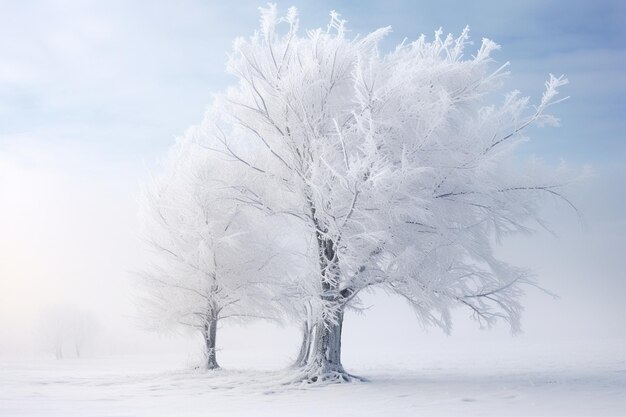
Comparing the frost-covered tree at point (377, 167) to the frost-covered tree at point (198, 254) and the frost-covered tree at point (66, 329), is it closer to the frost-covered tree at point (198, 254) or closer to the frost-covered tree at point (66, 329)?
the frost-covered tree at point (198, 254)

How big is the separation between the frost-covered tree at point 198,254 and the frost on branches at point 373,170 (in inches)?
48.4

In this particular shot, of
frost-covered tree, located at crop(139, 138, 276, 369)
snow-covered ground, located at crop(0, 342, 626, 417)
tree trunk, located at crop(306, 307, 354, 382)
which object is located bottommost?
snow-covered ground, located at crop(0, 342, 626, 417)

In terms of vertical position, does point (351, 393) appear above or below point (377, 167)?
below

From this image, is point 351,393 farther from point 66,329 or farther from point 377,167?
point 66,329

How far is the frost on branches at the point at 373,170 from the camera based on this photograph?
13969 millimetres

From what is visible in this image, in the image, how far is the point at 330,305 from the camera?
14727mm

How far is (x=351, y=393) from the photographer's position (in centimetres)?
1284

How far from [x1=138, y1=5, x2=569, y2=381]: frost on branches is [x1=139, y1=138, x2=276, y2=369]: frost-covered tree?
4.03 feet

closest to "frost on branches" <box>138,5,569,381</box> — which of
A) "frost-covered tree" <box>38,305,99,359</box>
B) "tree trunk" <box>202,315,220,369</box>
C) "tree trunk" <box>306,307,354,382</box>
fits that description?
"tree trunk" <box>306,307,354,382</box>

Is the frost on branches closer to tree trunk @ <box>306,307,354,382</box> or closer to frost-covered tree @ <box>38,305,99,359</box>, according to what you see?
tree trunk @ <box>306,307,354,382</box>

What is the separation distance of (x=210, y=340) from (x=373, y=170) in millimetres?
9704

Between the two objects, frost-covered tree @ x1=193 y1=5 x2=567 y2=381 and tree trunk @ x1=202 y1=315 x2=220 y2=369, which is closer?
frost-covered tree @ x1=193 y1=5 x2=567 y2=381

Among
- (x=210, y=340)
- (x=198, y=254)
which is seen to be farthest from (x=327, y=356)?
(x=210, y=340)

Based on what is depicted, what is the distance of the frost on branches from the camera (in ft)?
45.8
